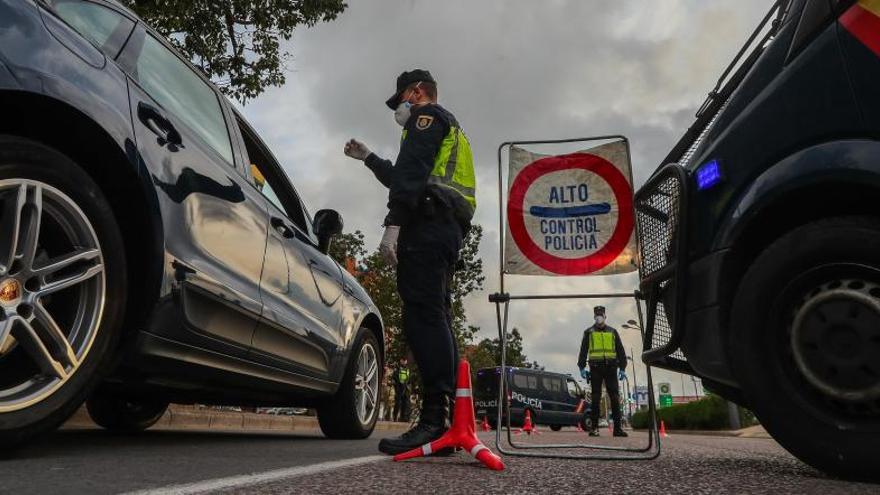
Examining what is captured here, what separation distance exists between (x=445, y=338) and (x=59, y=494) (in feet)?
6.12

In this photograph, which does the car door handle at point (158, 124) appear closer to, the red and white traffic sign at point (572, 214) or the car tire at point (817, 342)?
the red and white traffic sign at point (572, 214)

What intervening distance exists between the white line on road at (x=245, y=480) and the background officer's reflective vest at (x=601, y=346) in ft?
28.8

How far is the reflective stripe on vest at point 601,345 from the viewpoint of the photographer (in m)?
11.0

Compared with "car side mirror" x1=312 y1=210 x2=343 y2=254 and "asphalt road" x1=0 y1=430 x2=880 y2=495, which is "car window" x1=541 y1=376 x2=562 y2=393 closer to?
"car side mirror" x1=312 y1=210 x2=343 y2=254

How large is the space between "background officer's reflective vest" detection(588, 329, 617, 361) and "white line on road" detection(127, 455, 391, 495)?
8.77m

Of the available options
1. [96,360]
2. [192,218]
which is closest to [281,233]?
[192,218]

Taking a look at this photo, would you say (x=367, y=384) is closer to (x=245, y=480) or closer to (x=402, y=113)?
(x=402, y=113)

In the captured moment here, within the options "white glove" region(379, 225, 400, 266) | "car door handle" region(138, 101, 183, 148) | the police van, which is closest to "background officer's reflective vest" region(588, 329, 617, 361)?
"white glove" region(379, 225, 400, 266)

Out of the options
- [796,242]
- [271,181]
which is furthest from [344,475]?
[271,181]

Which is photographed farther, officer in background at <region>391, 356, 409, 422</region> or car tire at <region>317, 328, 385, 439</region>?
officer in background at <region>391, 356, 409, 422</region>

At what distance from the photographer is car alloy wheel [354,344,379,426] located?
498 centimetres

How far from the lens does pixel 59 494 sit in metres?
1.65

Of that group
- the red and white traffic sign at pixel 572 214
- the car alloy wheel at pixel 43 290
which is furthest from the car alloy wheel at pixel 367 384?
the car alloy wheel at pixel 43 290

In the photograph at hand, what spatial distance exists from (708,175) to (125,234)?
2.29 m
